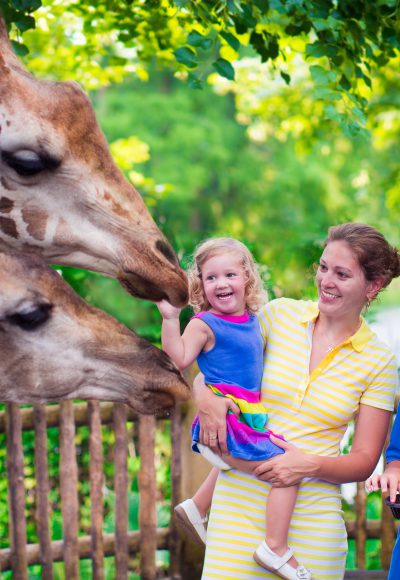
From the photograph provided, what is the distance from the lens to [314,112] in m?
8.92

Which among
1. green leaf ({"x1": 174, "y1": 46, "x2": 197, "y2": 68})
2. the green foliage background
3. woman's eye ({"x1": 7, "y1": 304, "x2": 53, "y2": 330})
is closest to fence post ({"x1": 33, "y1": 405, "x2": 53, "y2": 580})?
the green foliage background

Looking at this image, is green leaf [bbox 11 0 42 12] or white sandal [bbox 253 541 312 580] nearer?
white sandal [bbox 253 541 312 580]

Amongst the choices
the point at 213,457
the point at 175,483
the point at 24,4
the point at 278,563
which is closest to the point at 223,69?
the point at 24,4

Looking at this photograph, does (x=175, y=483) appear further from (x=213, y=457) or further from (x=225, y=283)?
(x=225, y=283)

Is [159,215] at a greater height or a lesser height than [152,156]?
greater

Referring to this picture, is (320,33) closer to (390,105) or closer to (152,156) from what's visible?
(390,105)

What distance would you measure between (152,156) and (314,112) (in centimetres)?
907

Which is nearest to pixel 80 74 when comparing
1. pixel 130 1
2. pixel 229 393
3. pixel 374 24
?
pixel 130 1

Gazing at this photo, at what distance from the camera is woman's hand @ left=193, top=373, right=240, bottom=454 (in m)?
2.23

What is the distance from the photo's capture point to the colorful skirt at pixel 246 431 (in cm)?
225

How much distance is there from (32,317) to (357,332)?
42.8 inches

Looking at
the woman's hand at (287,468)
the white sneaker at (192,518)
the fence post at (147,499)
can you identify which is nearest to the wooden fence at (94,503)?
the fence post at (147,499)

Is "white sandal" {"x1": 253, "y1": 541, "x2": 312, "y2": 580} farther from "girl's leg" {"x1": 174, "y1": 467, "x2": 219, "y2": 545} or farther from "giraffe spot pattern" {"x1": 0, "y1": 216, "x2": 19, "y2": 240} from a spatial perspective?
"giraffe spot pattern" {"x1": 0, "y1": 216, "x2": 19, "y2": 240}

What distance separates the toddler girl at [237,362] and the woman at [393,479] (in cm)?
24
